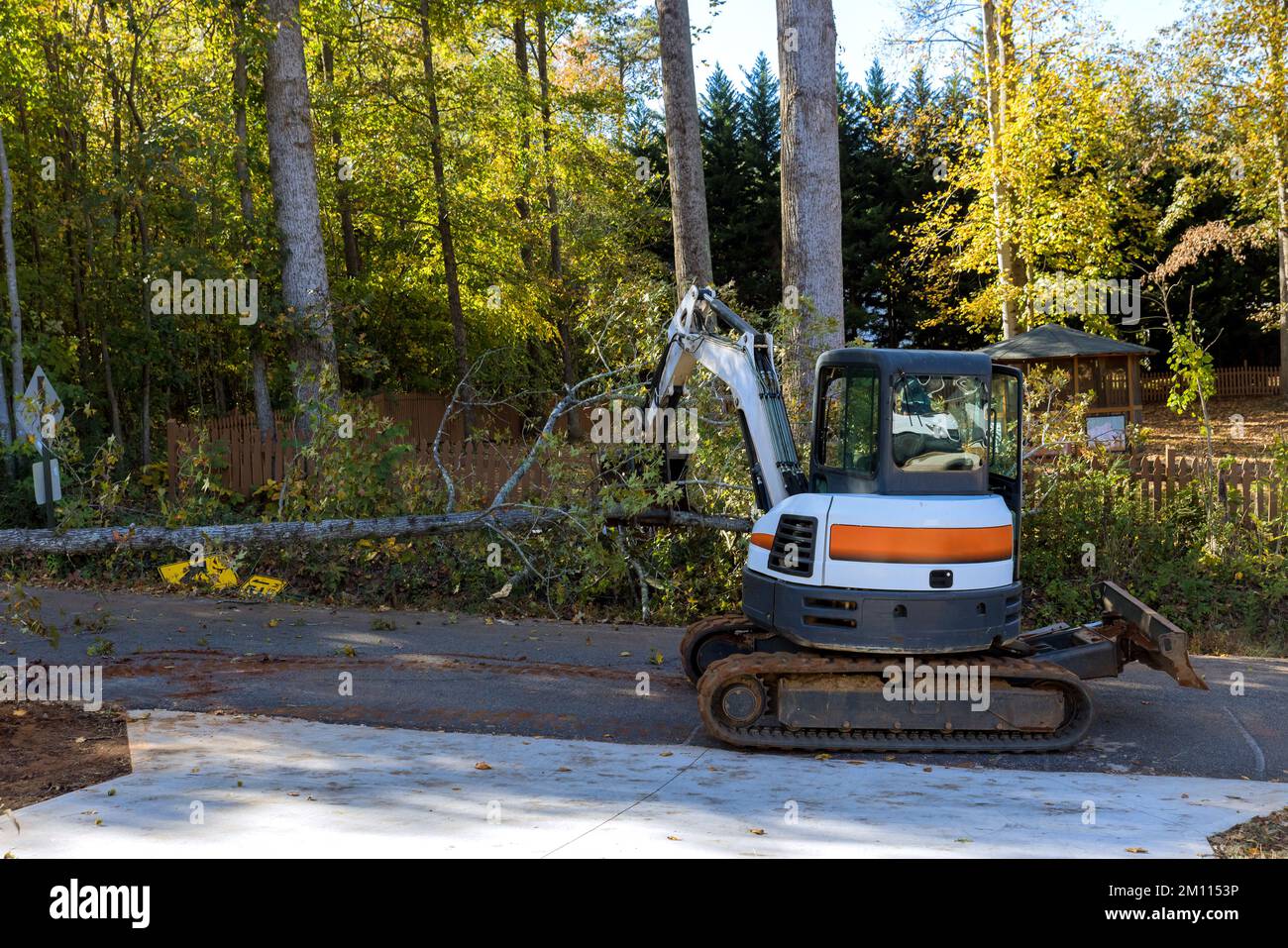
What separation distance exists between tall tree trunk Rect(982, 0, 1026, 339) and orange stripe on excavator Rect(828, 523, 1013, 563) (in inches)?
830

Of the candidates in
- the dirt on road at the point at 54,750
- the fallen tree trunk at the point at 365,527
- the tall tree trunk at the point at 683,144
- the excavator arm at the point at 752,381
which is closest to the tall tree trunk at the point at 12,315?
the fallen tree trunk at the point at 365,527

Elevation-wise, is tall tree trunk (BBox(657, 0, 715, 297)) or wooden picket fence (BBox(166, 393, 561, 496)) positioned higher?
tall tree trunk (BBox(657, 0, 715, 297))

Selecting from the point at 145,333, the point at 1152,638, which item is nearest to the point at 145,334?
the point at 145,333

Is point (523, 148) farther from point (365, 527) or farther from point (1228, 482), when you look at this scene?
point (1228, 482)

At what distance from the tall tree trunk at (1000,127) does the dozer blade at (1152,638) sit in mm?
19687

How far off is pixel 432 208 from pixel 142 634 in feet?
49.5

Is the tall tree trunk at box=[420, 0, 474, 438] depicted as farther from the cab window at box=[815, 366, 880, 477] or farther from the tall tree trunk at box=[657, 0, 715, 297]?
the cab window at box=[815, 366, 880, 477]

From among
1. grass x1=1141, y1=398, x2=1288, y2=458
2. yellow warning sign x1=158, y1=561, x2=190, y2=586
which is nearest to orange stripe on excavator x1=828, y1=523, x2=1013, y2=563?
yellow warning sign x1=158, y1=561, x2=190, y2=586

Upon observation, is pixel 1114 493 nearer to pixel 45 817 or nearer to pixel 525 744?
pixel 525 744

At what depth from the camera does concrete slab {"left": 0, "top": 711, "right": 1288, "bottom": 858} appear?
5117 millimetres

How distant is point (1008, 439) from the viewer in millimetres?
7949

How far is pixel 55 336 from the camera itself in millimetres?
18891

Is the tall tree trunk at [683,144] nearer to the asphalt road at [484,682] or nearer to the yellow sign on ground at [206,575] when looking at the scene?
the asphalt road at [484,682]

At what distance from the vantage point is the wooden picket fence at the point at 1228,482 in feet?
43.0
